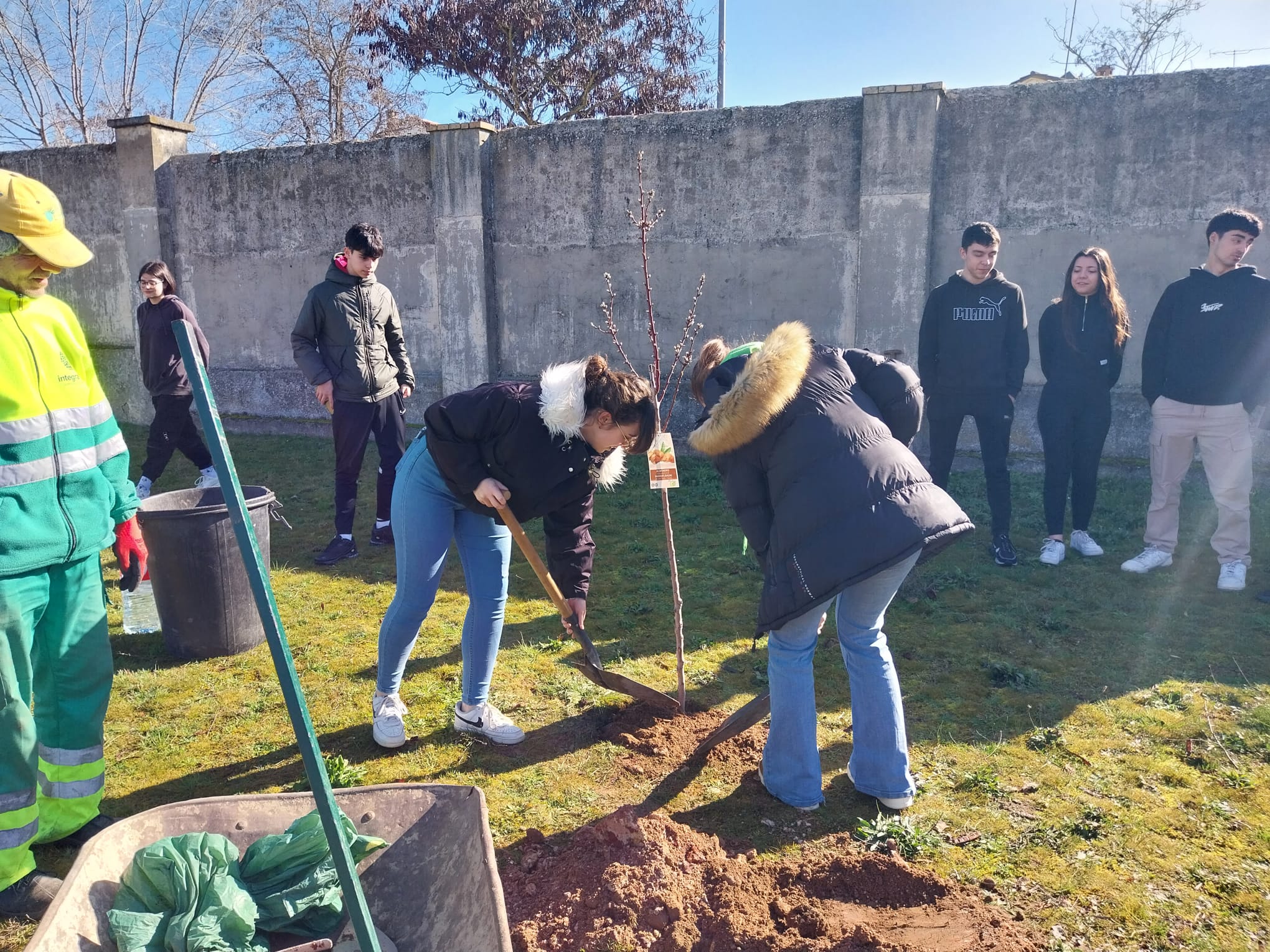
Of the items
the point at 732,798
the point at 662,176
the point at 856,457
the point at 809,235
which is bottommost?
the point at 732,798

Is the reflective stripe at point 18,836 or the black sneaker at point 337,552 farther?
the black sneaker at point 337,552

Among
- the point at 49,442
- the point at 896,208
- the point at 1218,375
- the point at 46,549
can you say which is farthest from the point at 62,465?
the point at 896,208

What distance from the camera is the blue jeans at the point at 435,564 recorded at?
3230mm

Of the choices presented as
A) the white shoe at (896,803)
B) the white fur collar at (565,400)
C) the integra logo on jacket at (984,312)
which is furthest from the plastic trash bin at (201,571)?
the integra logo on jacket at (984,312)

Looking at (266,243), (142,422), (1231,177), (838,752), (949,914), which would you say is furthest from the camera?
(142,422)

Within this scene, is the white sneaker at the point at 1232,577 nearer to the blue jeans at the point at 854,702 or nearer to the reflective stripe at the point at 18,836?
the blue jeans at the point at 854,702

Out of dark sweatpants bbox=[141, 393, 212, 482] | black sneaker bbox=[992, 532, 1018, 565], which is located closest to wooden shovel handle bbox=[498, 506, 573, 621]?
black sneaker bbox=[992, 532, 1018, 565]

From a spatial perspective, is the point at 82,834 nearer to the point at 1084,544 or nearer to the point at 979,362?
the point at 979,362

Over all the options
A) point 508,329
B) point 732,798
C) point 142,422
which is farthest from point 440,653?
point 142,422

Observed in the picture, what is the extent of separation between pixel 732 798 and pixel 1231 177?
6.61 meters

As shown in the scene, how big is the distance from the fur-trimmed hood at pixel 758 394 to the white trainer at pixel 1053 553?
3649 mm

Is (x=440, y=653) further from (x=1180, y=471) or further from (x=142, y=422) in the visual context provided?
(x=142, y=422)

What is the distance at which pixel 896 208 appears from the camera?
24.7ft

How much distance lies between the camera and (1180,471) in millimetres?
5410
